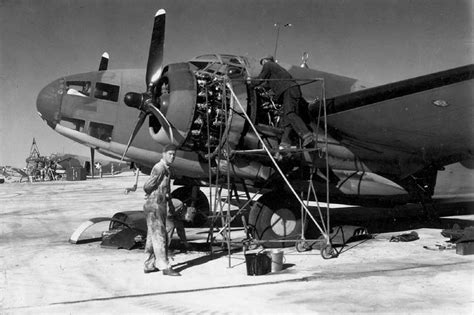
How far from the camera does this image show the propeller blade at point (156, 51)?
924cm

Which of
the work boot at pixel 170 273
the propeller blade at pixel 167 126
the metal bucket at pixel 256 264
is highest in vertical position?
the propeller blade at pixel 167 126

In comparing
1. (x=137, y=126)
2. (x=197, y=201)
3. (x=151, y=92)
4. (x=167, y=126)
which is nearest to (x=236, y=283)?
(x=167, y=126)

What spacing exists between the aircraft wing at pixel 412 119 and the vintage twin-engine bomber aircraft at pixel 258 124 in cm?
2

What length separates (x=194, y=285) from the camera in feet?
19.9

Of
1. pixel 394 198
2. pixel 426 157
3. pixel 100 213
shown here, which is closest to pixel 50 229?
pixel 100 213

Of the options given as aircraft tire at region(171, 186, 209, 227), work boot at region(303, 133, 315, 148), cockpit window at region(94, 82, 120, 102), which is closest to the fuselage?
cockpit window at region(94, 82, 120, 102)

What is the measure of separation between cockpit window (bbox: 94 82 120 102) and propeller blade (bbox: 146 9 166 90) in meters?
0.84

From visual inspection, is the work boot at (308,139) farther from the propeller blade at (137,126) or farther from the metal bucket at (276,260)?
the propeller blade at (137,126)

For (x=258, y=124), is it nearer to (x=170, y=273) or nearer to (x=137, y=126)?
(x=137, y=126)

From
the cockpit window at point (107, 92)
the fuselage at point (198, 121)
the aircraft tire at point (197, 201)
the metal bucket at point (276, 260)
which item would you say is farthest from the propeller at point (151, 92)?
the aircraft tire at point (197, 201)

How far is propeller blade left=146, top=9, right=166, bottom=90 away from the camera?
9242 millimetres

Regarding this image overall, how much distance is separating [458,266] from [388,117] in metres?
3.16

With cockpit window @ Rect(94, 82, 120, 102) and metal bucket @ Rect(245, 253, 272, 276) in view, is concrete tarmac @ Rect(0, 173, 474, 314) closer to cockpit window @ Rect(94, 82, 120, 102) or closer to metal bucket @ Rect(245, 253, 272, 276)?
metal bucket @ Rect(245, 253, 272, 276)

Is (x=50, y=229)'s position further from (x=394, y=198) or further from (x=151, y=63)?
(x=394, y=198)
